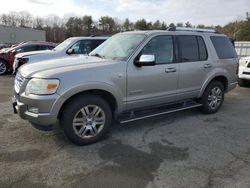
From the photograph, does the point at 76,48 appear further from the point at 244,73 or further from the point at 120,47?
the point at 244,73

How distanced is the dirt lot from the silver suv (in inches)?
12.9

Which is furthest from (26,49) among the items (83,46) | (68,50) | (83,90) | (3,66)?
(83,90)

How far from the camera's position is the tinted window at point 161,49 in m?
4.74

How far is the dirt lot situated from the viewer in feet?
10.5

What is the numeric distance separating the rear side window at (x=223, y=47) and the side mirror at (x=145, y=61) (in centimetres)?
222

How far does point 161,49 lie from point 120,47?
768 mm

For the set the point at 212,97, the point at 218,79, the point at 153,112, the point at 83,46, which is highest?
the point at 83,46

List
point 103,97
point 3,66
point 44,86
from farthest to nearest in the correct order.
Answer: point 3,66 < point 103,97 < point 44,86

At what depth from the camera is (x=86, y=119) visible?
415 centimetres

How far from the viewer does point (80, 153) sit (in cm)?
392

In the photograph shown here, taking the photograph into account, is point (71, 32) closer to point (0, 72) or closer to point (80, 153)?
point (0, 72)

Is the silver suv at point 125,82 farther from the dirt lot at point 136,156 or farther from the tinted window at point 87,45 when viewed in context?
the tinted window at point 87,45

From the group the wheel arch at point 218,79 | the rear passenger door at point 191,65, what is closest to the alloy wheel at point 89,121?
the rear passenger door at point 191,65

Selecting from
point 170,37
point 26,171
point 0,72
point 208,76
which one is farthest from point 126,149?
point 0,72
